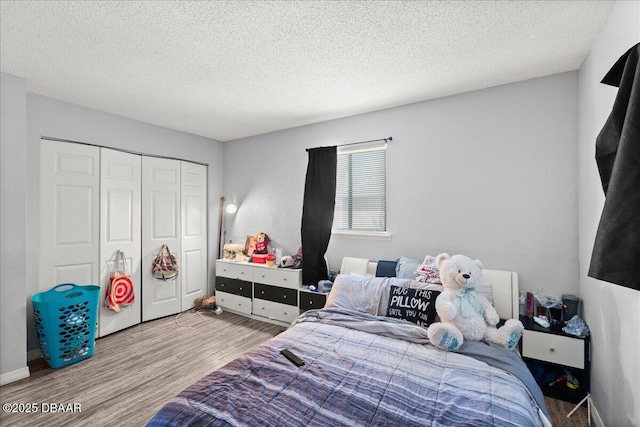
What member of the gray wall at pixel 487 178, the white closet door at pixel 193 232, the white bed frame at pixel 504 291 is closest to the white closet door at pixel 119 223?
the white closet door at pixel 193 232

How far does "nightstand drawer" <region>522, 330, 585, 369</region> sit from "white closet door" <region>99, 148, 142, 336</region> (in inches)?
167

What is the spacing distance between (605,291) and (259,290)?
331 centimetres

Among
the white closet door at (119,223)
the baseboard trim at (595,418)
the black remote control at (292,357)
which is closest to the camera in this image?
the black remote control at (292,357)


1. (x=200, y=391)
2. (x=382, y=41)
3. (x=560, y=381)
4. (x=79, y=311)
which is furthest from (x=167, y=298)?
(x=560, y=381)

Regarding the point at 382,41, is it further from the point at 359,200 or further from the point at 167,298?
the point at 167,298

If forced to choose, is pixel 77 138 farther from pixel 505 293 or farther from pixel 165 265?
pixel 505 293

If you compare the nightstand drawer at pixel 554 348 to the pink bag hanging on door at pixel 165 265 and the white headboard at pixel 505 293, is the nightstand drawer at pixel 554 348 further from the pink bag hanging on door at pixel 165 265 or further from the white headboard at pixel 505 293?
the pink bag hanging on door at pixel 165 265

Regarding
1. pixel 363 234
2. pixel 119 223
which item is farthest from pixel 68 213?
pixel 363 234

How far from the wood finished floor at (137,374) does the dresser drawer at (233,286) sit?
40 centimetres

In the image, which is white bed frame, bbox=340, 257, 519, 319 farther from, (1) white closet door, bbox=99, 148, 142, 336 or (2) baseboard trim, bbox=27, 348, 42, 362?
(2) baseboard trim, bbox=27, 348, 42, 362

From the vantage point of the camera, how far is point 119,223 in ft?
11.3

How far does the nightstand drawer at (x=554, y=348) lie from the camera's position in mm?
2035

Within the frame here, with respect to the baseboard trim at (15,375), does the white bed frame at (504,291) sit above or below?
above

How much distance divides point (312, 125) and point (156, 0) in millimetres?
2325
